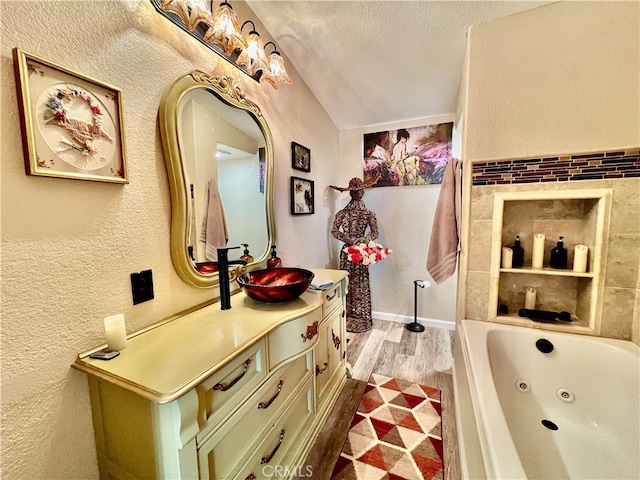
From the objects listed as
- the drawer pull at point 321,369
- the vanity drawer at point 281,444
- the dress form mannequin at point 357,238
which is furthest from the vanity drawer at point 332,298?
the dress form mannequin at point 357,238

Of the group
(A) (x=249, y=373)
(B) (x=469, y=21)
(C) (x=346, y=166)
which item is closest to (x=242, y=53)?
(B) (x=469, y=21)

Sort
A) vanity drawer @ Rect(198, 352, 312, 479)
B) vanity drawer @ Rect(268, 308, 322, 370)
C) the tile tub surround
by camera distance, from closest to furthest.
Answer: vanity drawer @ Rect(198, 352, 312, 479) → vanity drawer @ Rect(268, 308, 322, 370) → the tile tub surround

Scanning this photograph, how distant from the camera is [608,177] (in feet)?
4.77

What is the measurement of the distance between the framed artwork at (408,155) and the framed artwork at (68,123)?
8.25 ft

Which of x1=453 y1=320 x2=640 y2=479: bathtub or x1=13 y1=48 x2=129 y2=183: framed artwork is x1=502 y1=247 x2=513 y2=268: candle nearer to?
x1=453 y1=320 x2=640 y2=479: bathtub

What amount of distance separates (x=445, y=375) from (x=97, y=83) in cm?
272

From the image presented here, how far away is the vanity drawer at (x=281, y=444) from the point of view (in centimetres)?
102

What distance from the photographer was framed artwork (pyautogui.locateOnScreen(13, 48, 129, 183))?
718 millimetres

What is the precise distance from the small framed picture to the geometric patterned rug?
73.2 inches

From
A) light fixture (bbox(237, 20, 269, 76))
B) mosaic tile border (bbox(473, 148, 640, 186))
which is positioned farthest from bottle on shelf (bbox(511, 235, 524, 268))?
light fixture (bbox(237, 20, 269, 76))

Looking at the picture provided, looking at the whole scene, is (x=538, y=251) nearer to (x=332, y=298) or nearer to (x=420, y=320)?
(x=332, y=298)

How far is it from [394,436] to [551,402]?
36.1 inches

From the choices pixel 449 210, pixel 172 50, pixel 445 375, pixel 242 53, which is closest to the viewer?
pixel 172 50

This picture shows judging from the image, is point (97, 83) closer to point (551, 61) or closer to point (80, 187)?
point (80, 187)
